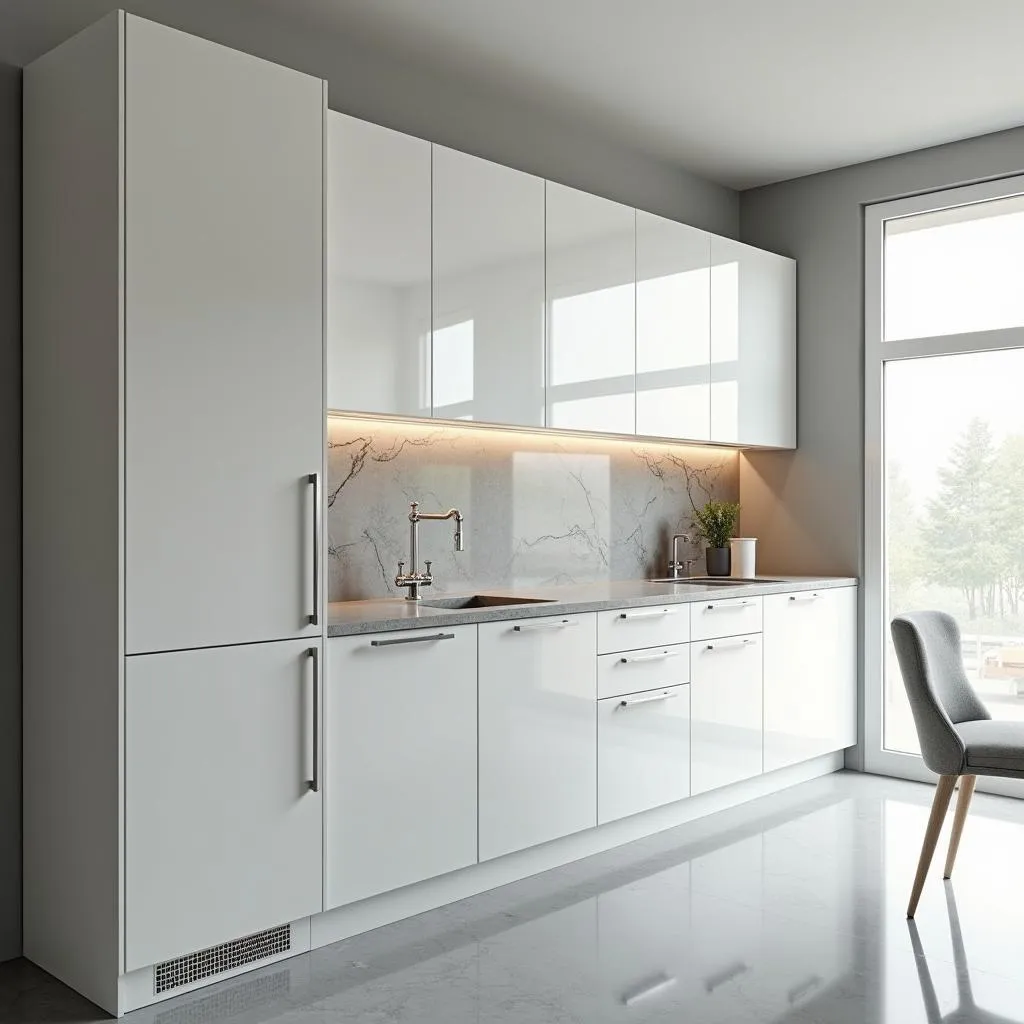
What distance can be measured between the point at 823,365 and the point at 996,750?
2413mm

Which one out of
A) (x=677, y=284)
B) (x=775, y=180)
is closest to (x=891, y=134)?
(x=775, y=180)

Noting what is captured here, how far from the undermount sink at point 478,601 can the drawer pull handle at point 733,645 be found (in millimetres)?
780

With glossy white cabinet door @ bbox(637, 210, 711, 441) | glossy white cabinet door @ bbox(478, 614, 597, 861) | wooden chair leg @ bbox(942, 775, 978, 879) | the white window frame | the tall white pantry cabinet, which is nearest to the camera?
the tall white pantry cabinet

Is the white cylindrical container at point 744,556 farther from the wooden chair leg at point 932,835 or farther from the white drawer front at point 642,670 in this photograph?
the wooden chair leg at point 932,835

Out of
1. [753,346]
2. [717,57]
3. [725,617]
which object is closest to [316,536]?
[725,617]

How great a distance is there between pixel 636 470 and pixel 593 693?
147 cm

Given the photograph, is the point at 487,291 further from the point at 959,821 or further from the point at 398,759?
the point at 959,821

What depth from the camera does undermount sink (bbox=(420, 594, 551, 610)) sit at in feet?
12.3

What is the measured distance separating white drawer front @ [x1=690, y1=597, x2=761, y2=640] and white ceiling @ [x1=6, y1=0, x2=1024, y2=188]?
1948 mm

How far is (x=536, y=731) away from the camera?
3461 mm

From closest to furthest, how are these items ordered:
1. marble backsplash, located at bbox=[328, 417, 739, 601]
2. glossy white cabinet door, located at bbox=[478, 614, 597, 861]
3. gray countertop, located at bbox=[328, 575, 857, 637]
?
1. gray countertop, located at bbox=[328, 575, 857, 637]
2. glossy white cabinet door, located at bbox=[478, 614, 597, 861]
3. marble backsplash, located at bbox=[328, 417, 739, 601]

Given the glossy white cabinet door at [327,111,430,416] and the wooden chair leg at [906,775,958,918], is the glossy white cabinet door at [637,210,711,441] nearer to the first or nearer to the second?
the glossy white cabinet door at [327,111,430,416]

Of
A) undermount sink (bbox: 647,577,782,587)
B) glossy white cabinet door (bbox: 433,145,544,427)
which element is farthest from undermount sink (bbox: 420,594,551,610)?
undermount sink (bbox: 647,577,782,587)

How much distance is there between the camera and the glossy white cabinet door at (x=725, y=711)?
4121 mm
